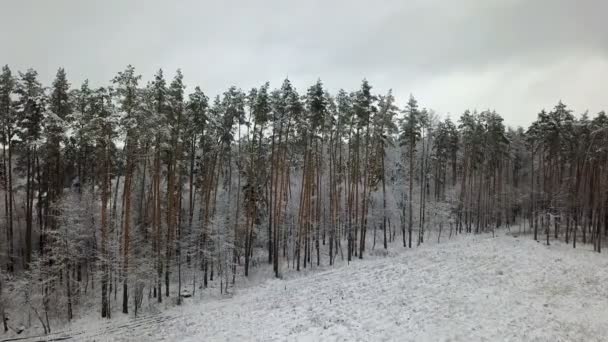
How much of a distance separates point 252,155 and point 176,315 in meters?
15.2

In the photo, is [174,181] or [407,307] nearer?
[407,307]

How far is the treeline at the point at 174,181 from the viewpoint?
2291 cm

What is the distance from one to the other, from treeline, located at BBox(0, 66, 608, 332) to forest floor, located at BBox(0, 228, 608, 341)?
353cm

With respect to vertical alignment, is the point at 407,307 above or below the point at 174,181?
below

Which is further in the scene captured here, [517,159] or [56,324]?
[517,159]

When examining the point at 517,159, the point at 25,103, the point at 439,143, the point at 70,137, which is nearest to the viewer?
the point at 25,103

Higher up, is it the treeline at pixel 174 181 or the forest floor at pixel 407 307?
the treeline at pixel 174 181

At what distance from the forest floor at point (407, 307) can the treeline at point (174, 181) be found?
353 centimetres

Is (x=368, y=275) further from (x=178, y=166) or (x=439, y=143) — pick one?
(x=439, y=143)

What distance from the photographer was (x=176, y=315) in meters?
22.5

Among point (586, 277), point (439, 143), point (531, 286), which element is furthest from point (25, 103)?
point (439, 143)

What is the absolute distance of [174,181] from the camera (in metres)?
29.3

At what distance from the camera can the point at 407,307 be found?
20031 millimetres

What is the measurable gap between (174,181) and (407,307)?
63.7 ft
